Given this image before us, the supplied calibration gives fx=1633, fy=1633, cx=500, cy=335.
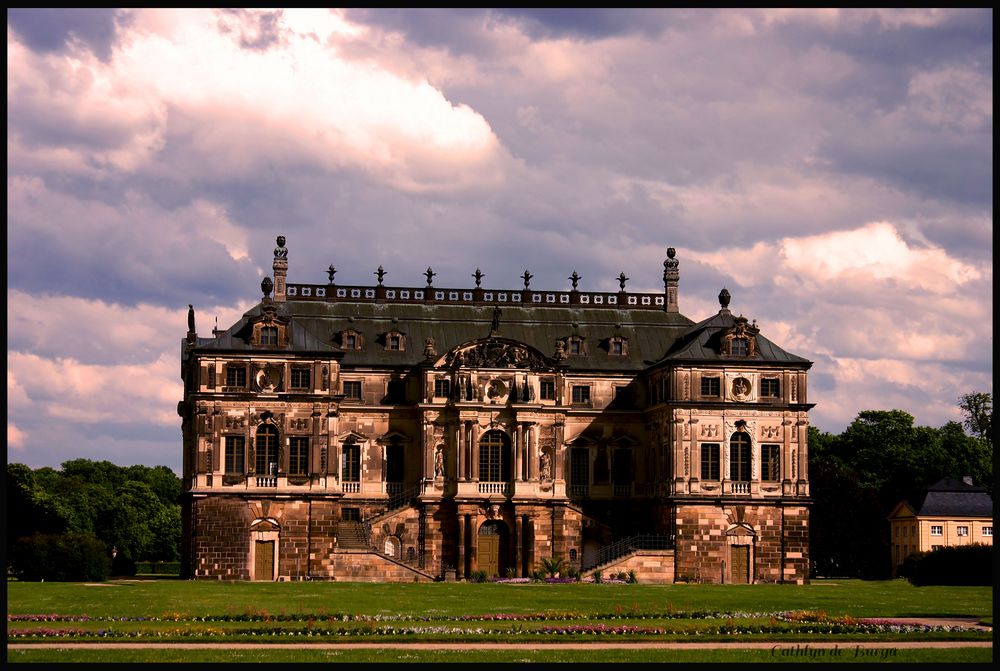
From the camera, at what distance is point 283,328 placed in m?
83.3

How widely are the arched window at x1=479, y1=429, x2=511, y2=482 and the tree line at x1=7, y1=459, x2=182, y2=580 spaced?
19542mm

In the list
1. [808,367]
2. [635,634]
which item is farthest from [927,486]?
[635,634]

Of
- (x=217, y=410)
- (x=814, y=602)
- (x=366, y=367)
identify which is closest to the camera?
(x=814, y=602)

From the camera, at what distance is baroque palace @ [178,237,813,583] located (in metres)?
81.9

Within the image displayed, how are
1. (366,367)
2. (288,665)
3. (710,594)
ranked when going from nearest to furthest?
(288,665) < (710,594) < (366,367)

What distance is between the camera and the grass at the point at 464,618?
37656 mm

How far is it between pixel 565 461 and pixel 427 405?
28.6ft

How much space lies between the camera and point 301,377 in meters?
83.1

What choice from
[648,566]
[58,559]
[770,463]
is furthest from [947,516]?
[58,559]

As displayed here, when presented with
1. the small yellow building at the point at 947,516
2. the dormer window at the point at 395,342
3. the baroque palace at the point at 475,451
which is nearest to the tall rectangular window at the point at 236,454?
the baroque palace at the point at 475,451

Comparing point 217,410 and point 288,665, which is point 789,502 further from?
point 288,665

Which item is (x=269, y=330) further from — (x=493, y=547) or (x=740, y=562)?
(x=740, y=562)

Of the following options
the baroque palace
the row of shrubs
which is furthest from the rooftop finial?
the row of shrubs

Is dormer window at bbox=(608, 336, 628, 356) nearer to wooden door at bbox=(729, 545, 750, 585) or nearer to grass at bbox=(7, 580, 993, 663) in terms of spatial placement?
wooden door at bbox=(729, 545, 750, 585)
